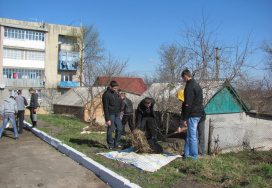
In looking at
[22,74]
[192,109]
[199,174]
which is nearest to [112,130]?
[192,109]

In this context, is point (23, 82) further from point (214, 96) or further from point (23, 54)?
point (214, 96)

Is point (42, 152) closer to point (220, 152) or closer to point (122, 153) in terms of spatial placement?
point (122, 153)

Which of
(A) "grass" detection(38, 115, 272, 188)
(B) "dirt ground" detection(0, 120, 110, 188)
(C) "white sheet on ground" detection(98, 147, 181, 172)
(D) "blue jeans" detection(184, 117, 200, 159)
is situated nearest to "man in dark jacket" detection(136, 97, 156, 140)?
(C) "white sheet on ground" detection(98, 147, 181, 172)

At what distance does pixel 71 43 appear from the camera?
44.9 metres

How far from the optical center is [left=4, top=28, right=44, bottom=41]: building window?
3838cm

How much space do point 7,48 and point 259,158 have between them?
126 ft

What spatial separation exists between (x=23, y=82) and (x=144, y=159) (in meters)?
37.8

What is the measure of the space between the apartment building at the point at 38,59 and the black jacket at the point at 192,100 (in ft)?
118

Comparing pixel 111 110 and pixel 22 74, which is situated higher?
pixel 22 74

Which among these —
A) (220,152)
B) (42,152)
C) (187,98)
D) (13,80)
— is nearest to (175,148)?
(220,152)

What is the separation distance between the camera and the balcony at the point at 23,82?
124 feet

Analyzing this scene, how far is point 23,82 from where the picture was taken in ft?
128

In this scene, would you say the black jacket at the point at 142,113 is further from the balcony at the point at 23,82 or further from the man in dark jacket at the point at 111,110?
the balcony at the point at 23,82

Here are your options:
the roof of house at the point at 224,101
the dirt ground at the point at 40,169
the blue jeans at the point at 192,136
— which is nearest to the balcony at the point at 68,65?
the dirt ground at the point at 40,169
